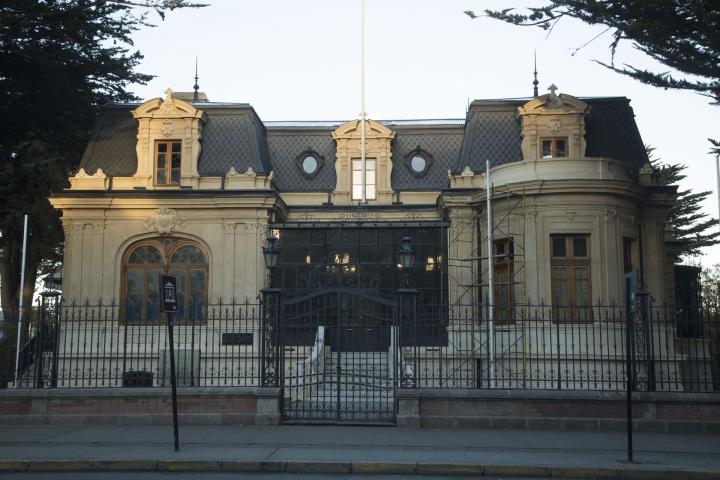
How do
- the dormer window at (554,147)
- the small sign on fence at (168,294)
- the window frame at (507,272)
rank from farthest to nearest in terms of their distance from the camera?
the dormer window at (554,147)
the window frame at (507,272)
the small sign on fence at (168,294)

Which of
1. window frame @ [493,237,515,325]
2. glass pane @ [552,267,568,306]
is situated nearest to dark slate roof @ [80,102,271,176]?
window frame @ [493,237,515,325]

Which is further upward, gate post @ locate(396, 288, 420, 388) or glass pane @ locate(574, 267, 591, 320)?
glass pane @ locate(574, 267, 591, 320)

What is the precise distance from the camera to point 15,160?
28594 mm

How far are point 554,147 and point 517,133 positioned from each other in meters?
1.48

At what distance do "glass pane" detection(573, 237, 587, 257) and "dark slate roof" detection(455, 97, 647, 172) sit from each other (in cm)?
455

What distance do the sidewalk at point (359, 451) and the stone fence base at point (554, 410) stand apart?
17.6 inches

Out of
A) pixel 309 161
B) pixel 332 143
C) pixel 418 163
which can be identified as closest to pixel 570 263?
pixel 418 163

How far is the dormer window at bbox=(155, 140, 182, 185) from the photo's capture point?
28.4 meters

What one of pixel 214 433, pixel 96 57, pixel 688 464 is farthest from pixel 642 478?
pixel 96 57

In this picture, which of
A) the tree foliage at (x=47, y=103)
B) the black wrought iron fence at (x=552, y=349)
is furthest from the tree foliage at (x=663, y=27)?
the tree foliage at (x=47, y=103)

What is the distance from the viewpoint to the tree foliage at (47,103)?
2578 cm

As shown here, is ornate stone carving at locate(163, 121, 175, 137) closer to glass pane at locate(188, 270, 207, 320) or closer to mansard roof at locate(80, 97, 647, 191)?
mansard roof at locate(80, 97, 647, 191)

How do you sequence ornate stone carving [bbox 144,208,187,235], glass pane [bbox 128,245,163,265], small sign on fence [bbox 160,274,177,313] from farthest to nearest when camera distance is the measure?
glass pane [bbox 128,245,163,265] < ornate stone carving [bbox 144,208,187,235] < small sign on fence [bbox 160,274,177,313]

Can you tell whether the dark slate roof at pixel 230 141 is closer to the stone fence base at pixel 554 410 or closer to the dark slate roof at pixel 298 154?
the dark slate roof at pixel 298 154
